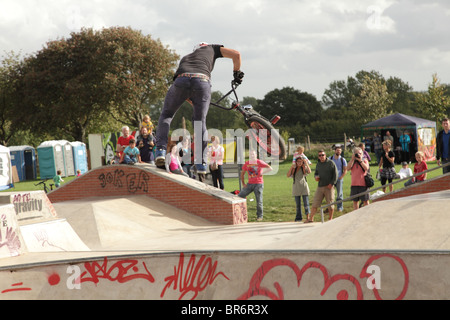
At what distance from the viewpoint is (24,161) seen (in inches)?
1443

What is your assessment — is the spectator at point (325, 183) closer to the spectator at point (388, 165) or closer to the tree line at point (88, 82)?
the spectator at point (388, 165)

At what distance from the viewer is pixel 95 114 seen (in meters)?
43.8

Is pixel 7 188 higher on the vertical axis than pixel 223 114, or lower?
lower

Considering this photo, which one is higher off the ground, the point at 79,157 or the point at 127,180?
the point at 79,157

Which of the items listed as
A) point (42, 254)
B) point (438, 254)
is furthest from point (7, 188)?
point (438, 254)

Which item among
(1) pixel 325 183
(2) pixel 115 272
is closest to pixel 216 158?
(1) pixel 325 183

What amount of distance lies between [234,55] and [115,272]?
301 inches

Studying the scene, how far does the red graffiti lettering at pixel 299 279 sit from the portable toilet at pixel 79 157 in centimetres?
3252

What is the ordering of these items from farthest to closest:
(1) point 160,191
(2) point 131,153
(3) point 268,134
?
(2) point 131,153, (1) point 160,191, (3) point 268,134

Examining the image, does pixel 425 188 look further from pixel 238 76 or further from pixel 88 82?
pixel 88 82

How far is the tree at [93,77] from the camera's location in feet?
131

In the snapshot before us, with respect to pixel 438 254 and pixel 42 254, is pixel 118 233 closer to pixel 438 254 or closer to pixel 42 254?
pixel 42 254

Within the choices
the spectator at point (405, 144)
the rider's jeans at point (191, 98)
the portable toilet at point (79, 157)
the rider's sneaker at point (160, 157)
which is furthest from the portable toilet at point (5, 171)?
the spectator at point (405, 144)

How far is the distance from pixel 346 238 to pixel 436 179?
4.33 meters
